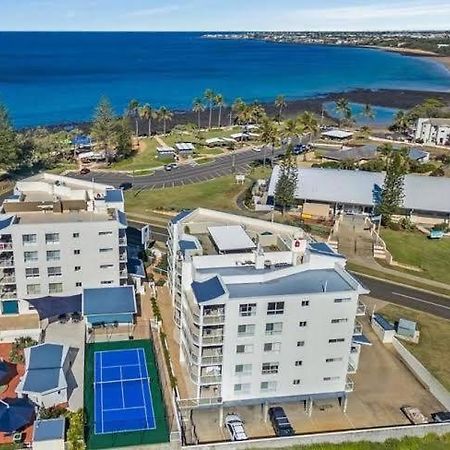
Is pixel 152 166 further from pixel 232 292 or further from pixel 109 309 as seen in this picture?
pixel 232 292

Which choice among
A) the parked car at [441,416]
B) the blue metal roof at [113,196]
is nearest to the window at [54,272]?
the blue metal roof at [113,196]

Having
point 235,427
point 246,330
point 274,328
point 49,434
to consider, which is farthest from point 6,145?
point 235,427

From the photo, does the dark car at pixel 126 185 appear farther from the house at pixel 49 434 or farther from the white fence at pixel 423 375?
the house at pixel 49 434

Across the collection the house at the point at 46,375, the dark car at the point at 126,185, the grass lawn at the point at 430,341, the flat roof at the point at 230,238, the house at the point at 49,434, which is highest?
the flat roof at the point at 230,238

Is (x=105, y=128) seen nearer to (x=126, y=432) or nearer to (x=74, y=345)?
(x=74, y=345)

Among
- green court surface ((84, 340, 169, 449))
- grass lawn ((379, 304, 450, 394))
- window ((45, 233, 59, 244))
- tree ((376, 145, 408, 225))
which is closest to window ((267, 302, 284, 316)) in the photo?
green court surface ((84, 340, 169, 449))

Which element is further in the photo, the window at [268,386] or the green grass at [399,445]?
the window at [268,386]

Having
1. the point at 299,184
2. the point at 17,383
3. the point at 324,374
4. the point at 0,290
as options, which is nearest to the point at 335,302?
the point at 324,374

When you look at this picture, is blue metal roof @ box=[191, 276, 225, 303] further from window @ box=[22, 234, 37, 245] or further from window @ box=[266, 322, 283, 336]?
window @ box=[22, 234, 37, 245]
